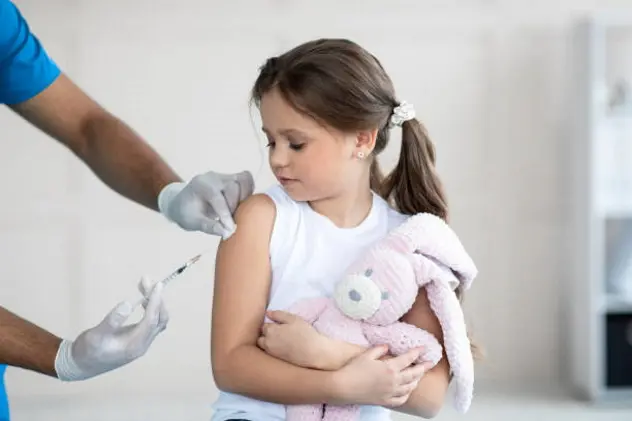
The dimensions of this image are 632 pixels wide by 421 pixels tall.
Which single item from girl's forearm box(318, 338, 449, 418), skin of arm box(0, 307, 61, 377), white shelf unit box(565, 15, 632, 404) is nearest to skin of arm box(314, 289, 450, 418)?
girl's forearm box(318, 338, 449, 418)

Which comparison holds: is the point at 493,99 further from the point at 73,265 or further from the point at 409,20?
the point at 73,265

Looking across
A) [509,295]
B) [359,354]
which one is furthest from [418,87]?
[359,354]

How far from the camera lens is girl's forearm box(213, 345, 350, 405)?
55.6 inches

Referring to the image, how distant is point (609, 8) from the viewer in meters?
3.73

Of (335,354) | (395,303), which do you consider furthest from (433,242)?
(335,354)

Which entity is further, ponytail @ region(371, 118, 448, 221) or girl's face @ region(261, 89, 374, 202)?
ponytail @ region(371, 118, 448, 221)

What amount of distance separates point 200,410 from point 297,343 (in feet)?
6.90

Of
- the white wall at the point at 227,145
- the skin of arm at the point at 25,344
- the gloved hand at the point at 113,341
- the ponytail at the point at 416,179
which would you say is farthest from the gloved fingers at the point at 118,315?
the white wall at the point at 227,145

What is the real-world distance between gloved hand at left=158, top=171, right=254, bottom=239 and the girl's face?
4.9 inches

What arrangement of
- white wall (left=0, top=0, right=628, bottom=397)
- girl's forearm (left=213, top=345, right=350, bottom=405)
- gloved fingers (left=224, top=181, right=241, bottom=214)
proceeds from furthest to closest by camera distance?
white wall (left=0, top=0, right=628, bottom=397) < gloved fingers (left=224, top=181, right=241, bottom=214) < girl's forearm (left=213, top=345, right=350, bottom=405)

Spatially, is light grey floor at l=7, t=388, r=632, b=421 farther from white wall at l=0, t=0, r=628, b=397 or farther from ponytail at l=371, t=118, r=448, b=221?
ponytail at l=371, t=118, r=448, b=221

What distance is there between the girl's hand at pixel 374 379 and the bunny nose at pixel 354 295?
A: 0.09m

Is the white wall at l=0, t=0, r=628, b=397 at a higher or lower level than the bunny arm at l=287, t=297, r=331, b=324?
higher

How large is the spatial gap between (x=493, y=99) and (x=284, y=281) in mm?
2356
